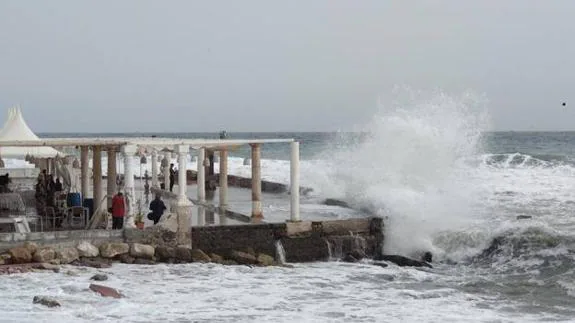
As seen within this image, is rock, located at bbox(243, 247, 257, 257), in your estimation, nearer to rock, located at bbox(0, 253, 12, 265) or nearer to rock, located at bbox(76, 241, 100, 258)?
rock, located at bbox(76, 241, 100, 258)

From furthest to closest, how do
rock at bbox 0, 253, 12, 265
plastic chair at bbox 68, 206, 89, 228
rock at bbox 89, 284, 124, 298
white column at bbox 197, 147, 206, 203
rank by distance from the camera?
1. white column at bbox 197, 147, 206, 203
2. plastic chair at bbox 68, 206, 89, 228
3. rock at bbox 0, 253, 12, 265
4. rock at bbox 89, 284, 124, 298

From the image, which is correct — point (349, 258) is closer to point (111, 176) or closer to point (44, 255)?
point (111, 176)

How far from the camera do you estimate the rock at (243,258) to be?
17.5m

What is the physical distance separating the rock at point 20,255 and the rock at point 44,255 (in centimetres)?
12

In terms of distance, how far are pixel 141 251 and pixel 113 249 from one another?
0.60 m

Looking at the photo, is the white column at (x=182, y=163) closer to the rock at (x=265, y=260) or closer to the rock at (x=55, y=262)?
the rock at (x=265, y=260)

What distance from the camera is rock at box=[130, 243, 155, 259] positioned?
16969 millimetres

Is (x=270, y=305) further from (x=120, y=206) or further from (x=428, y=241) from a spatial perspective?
(x=428, y=241)

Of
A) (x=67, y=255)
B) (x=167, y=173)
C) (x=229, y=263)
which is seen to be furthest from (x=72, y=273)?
(x=167, y=173)

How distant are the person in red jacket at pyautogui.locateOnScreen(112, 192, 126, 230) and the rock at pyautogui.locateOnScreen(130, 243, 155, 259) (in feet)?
2.81

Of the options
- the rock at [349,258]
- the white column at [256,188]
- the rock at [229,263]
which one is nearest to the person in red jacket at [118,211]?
the rock at [229,263]

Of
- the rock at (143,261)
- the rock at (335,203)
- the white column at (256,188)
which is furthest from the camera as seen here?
the rock at (335,203)

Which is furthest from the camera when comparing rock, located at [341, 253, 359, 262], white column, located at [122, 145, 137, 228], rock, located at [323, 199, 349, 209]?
rock, located at [323, 199, 349, 209]

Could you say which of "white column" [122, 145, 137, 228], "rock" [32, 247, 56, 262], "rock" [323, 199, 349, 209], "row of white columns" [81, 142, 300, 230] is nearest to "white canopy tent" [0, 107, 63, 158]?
"row of white columns" [81, 142, 300, 230]
